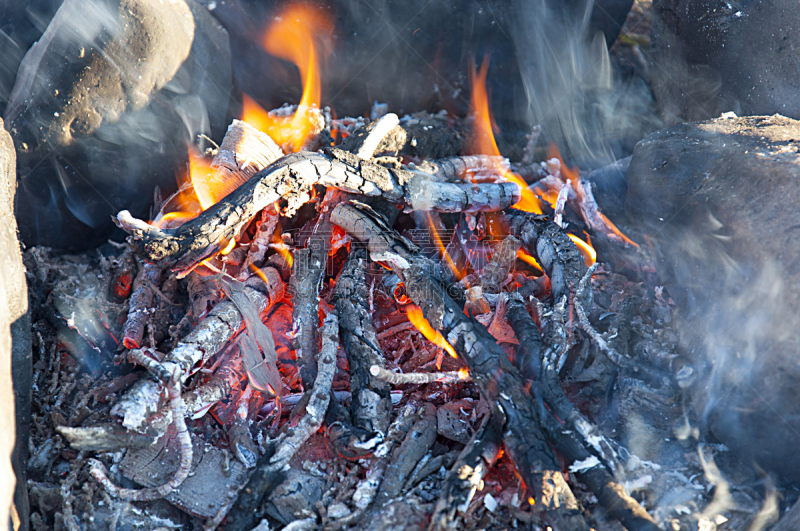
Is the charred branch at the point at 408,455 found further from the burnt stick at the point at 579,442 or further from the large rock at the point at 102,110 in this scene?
the large rock at the point at 102,110

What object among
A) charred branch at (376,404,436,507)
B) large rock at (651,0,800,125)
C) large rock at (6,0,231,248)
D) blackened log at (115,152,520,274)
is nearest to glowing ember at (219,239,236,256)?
blackened log at (115,152,520,274)

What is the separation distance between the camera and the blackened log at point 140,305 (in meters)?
3.28

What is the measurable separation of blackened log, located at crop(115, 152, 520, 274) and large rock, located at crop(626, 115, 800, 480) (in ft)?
4.65

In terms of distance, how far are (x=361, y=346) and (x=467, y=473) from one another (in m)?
1.04

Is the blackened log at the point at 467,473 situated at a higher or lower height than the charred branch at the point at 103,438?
higher

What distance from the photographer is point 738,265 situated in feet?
9.26

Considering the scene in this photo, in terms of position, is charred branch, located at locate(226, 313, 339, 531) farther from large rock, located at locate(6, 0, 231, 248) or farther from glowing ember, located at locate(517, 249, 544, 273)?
large rock, located at locate(6, 0, 231, 248)

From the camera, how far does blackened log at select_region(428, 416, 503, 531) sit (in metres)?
2.31

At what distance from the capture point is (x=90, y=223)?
400 cm

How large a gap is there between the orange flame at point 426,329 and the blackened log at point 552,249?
0.82m

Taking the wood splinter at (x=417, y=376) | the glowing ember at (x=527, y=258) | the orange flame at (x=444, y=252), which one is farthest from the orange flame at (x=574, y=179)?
the wood splinter at (x=417, y=376)

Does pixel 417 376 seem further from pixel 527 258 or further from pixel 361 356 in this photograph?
pixel 527 258

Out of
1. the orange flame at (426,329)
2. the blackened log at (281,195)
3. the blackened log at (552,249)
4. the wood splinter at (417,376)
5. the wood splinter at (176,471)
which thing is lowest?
the wood splinter at (176,471)

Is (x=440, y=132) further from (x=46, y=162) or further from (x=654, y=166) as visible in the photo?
(x=46, y=162)
